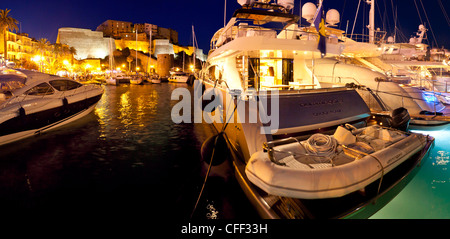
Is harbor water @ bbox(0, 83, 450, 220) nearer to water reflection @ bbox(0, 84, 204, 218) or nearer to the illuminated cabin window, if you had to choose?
water reflection @ bbox(0, 84, 204, 218)

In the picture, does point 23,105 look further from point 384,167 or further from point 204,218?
point 384,167

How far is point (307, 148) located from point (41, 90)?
9945 mm

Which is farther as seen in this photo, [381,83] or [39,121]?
[381,83]

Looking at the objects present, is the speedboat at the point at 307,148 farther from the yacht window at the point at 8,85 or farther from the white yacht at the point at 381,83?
the yacht window at the point at 8,85

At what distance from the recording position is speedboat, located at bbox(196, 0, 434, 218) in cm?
348

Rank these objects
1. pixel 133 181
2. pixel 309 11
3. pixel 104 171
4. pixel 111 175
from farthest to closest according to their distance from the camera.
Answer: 1. pixel 309 11
2. pixel 104 171
3. pixel 111 175
4. pixel 133 181

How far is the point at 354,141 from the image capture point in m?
4.79

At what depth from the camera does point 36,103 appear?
8.70m

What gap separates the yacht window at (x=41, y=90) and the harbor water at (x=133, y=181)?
1.74 m

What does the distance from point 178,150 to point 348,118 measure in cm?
470

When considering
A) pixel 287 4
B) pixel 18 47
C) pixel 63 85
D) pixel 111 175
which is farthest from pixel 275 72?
pixel 18 47

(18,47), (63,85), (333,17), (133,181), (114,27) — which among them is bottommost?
(133,181)

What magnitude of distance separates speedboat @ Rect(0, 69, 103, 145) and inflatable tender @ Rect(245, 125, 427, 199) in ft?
26.0

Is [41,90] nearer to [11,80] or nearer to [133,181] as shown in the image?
[11,80]
